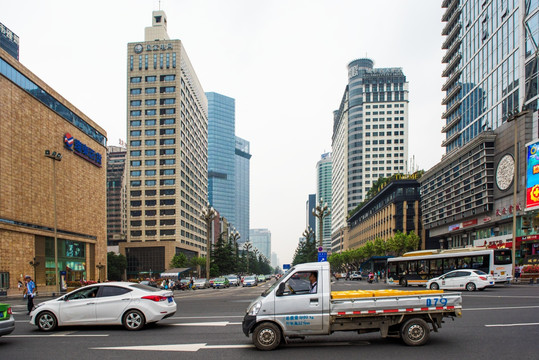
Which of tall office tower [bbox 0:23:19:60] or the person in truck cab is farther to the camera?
tall office tower [bbox 0:23:19:60]

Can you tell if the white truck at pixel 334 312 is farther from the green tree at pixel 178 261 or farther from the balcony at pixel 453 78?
the green tree at pixel 178 261

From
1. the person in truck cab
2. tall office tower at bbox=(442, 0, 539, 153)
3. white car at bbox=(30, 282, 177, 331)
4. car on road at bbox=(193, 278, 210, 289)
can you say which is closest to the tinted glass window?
white car at bbox=(30, 282, 177, 331)

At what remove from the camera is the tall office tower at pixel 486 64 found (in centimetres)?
5219

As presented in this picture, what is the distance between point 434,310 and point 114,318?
30.2 feet

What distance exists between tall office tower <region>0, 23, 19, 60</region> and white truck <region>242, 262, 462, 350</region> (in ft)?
577

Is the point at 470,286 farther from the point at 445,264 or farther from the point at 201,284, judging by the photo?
the point at 201,284

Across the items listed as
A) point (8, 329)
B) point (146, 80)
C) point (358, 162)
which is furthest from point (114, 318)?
point (358, 162)

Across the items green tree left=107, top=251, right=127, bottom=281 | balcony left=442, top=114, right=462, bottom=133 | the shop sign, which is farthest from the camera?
green tree left=107, top=251, right=127, bottom=281

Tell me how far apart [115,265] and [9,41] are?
115 metres

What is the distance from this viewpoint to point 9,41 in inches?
6378

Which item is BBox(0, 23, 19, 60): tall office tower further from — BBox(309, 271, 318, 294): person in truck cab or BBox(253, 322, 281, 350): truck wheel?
BBox(309, 271, 318, 294): person in truck cab

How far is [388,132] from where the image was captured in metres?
167

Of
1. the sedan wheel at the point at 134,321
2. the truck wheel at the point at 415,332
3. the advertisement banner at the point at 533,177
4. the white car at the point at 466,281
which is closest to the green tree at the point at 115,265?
the white car at the point at 466,281

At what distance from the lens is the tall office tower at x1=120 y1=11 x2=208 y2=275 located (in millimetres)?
Result: 98875
